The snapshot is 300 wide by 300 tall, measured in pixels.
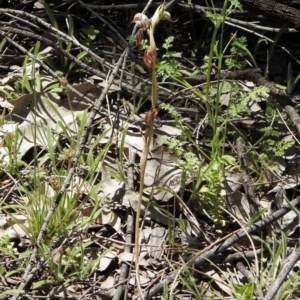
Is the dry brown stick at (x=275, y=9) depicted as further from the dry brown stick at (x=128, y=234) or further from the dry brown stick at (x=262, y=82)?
the dry brown stick at (x=128, y=234)

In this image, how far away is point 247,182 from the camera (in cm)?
266

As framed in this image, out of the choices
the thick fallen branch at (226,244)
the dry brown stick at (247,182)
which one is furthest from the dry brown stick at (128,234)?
the dry brown stick at (247,182)

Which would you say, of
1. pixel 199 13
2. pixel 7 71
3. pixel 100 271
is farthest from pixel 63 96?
pixel 100 271

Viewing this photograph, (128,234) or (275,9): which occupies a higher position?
(275,9)

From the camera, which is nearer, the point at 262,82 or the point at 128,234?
the point at 128,234

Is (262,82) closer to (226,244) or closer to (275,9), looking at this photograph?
(275,9)

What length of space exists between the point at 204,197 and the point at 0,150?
3.17 ft

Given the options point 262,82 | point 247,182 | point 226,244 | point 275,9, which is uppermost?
point 275,9

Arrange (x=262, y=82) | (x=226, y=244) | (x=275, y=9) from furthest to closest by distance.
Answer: (x=275, y=9)
(x=262, y=82)
(x=226, y=244)

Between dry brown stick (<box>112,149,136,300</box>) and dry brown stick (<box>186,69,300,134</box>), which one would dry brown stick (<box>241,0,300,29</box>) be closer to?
dry brown stick (<box>186,69,300,134</box>)

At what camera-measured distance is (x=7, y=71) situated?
3.24 m

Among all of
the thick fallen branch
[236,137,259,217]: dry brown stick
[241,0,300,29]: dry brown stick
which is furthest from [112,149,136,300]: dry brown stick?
[241,0,300,29]: dry brown stick

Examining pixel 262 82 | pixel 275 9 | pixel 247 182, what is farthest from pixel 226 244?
pixel 275 9

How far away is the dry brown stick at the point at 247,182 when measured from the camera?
262 cm
